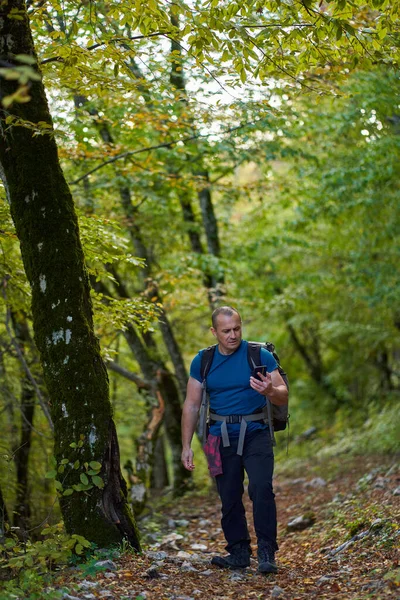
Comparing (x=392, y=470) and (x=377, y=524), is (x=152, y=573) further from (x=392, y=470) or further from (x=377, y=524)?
(x=392, y=470)

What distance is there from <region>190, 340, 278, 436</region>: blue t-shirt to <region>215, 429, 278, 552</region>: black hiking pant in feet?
0.48

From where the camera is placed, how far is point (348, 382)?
70.6 feet

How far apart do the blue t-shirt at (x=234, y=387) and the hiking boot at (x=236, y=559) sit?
3.38 ft

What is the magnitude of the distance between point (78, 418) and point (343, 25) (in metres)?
3.94

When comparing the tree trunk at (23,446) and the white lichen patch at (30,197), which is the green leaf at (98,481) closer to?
the white lichen patch at (30,197)

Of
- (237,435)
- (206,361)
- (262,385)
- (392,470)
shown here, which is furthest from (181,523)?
(262,385)

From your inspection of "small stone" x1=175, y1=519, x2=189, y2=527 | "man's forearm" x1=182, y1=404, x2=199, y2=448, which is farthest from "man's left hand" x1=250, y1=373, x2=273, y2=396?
"small stone" x1=175, y1=519, x2=189, y2=527

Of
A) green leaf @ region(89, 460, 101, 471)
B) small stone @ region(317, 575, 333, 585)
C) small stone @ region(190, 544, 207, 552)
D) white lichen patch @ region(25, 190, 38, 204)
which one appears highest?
white lichen patch @ region(25, 190, 38, 204)

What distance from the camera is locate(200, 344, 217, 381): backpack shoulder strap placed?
5.88m

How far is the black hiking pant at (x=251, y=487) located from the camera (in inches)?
222

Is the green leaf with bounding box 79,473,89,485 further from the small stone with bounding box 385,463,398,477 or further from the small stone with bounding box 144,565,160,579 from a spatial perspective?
the small stone with bounding box 385,463,398,477

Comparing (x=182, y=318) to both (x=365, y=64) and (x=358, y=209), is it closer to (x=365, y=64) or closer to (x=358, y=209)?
(x=358, y=209)

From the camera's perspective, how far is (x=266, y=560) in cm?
559

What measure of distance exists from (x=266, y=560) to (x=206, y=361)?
1.74 m
